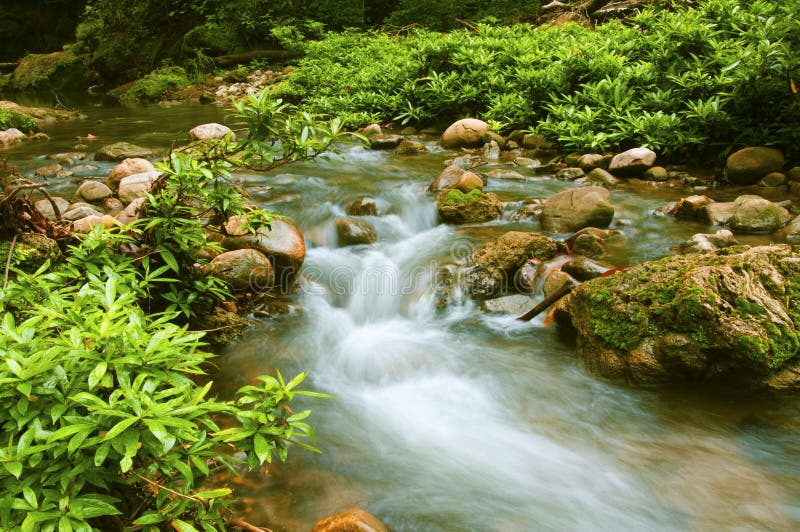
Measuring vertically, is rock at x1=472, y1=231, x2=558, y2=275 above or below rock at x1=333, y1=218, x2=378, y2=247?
above

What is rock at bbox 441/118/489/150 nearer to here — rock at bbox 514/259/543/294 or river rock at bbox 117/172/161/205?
rock at bbox 514/259/543/294

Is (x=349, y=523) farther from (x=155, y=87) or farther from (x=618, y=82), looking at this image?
(x=155, y=87)

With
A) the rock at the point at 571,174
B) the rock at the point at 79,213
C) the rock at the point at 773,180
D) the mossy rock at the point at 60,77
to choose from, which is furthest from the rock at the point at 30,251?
the mossy rock at the point at 60,77

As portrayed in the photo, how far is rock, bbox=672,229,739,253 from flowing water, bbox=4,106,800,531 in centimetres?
26

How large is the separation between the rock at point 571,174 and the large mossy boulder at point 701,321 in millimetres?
3989

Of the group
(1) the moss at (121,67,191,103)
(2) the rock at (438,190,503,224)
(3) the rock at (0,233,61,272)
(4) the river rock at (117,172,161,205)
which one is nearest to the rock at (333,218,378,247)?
(2) the rock at (438,190,503,224)

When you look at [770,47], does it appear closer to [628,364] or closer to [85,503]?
[628,364]

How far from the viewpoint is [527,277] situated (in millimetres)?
4703

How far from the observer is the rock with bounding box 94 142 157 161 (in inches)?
348

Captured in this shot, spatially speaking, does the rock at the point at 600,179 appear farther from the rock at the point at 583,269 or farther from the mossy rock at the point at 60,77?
the mossy rock at the point at 60,77

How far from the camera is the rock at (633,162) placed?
7254 mm

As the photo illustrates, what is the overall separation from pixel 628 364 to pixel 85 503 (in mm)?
3183

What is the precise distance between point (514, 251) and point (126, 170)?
563 cm

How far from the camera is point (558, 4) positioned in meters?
15.4
